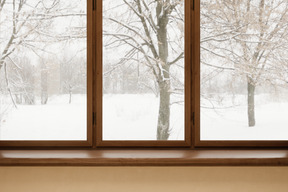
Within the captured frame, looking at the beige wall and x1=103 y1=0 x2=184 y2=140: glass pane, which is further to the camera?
x1=103 y1=0 x2=184 y2=140: glass pane

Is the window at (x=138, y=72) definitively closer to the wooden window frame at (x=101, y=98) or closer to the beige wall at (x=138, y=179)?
the wooden window frame at (x=101, y=98)

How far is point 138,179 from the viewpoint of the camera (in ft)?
6.52

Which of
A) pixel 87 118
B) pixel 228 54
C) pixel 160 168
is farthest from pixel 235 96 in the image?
pixel 87 118

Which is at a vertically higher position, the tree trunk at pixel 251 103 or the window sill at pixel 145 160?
the tree trunk at pixel 251 103

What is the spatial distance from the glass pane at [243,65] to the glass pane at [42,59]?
816 mm

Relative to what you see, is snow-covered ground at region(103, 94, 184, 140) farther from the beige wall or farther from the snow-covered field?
the beige wall

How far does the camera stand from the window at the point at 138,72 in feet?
6.88

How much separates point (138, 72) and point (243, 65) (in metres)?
0.68

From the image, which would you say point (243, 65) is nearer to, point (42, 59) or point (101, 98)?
point (101, 98)

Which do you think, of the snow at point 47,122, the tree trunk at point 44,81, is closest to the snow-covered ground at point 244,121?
the snow at point 47,122

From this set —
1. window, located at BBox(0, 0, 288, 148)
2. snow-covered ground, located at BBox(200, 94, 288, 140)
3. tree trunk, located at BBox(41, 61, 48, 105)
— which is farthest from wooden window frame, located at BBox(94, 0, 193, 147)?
tree trunk, located at BBox(41, 61, 48, 105)

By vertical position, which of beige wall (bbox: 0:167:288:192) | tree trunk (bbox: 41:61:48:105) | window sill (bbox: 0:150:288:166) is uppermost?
tree trunk (bbox: 41:61:48:105)

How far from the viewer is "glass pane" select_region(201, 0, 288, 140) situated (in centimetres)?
209

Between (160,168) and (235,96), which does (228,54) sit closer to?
(235,96)
